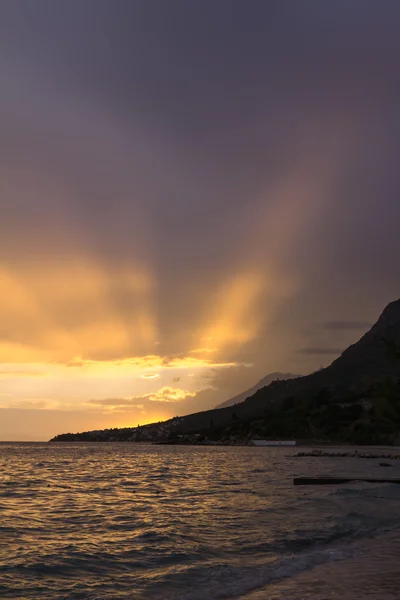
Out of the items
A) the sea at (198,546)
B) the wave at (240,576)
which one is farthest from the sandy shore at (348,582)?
the wave at (240,576)

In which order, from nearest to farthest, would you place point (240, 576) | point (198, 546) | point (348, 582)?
point (348, 582)
point (240, 576)
point (198, 546)

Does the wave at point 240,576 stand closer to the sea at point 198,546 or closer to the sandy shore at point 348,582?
the sea at point 198,546

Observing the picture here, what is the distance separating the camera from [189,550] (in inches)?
896

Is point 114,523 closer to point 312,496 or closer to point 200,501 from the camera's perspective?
point 200,501

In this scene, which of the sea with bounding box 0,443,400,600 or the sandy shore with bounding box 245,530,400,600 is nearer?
the sandy shore with bounding box 245,530,400,600

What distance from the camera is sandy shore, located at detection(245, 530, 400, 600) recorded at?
48.9 feet

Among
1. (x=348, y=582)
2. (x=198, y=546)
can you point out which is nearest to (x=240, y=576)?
(x=348, y=582)

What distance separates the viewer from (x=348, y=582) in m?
16.4

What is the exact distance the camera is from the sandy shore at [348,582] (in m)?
14.9

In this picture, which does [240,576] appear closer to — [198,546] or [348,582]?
[348,582]

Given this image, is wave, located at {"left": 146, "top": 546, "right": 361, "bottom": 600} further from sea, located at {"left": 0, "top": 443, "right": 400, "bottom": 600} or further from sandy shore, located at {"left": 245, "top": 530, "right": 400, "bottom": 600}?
sandy shore, located at {"left": 245, "top": 530, "right": 400, "bottom": 600}

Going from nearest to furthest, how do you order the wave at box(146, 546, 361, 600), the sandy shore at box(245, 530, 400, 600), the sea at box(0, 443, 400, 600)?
the sandy shore at box(245, 530, 400, 600)
the wave at box(146, 546, 361, 600)
the sea at box(0, 443, 400, 600)

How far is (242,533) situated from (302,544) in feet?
11.3

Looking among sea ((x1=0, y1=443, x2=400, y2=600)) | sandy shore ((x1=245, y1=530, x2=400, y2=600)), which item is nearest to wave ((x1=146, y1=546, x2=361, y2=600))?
sea ((x1=0, y1=443, x2=400, y2=600))
